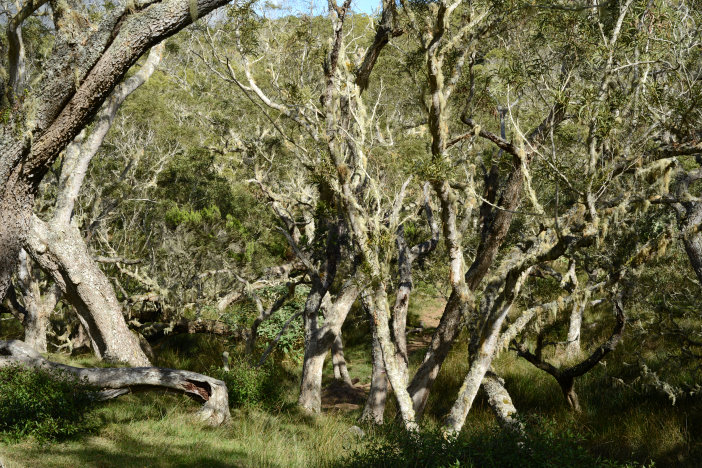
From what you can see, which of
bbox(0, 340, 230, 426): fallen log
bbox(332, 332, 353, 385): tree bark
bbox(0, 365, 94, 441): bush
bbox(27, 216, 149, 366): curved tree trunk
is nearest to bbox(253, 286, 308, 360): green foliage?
bbox(332, 332, 353, 385): tree bark

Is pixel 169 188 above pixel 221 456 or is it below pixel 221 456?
above

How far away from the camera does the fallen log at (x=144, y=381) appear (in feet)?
26.7

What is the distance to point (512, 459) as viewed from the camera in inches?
188

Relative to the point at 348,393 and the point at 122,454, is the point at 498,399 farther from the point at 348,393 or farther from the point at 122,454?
the point at 348,393

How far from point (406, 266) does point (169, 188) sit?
13734 millimetres

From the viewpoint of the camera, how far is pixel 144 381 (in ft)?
27.3

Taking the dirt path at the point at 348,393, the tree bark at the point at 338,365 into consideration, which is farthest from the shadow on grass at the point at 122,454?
the tree bark at the point at 338,365

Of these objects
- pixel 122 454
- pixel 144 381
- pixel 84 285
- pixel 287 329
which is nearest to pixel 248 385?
pixel 144 381

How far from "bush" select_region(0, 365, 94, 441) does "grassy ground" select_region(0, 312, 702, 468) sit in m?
0.21

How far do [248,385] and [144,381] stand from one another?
197cm

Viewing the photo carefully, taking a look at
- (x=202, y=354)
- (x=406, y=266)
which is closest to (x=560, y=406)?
(x=406, y=266)

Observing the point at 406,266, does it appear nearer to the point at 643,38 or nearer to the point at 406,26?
the point at 406,26

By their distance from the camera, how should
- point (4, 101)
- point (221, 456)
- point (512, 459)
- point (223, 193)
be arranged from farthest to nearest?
1. point (223, 193)
2. point (221, 456)
3. point (512, 459)
4. point (4, 101)

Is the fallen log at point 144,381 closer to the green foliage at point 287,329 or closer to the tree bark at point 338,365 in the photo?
the tree bark at point 338,365
